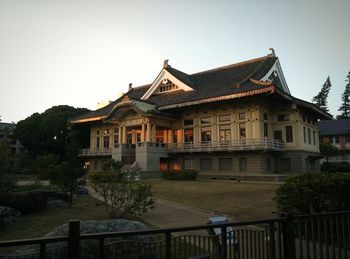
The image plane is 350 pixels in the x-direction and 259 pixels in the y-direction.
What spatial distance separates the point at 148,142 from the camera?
32750 millimetres

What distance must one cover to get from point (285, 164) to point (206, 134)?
30.3 feet

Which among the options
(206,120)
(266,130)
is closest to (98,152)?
(206,120)

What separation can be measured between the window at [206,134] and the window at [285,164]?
27.3ft

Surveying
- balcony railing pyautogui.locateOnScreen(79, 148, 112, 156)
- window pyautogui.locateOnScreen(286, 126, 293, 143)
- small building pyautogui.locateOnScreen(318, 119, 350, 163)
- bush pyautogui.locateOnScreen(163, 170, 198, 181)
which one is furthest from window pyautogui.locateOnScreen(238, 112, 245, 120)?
small building pyautogui.locateOnScreen(318, 119, 350, 163)

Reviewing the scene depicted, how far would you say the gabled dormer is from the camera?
124 ft

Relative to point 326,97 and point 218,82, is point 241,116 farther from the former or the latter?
point 326,97

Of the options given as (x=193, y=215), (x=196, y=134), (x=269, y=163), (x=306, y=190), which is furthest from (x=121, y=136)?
(x=306, y=190)

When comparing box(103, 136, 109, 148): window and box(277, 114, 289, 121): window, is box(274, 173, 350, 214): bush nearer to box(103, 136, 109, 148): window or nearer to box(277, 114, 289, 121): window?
box(277, 114, 289, 121): window

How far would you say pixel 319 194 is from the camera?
8.41 metres

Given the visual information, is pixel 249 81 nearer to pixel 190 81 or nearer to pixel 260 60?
pixel 260 60

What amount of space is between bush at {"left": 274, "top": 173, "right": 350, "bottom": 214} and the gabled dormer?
2898cm

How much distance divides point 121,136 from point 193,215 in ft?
90.9

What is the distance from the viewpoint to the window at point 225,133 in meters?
32.8

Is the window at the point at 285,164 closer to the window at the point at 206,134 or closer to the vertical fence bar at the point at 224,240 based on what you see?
the window at the point at 206,134
